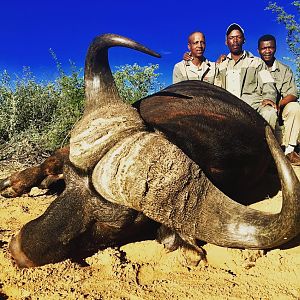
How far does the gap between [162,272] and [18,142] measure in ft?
15.0

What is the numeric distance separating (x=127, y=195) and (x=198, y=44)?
4.63 meters

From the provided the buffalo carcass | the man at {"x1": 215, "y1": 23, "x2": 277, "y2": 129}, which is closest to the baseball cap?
the man at {"x1": 215, "y1": 23, "x2": 277, "y2": 129}

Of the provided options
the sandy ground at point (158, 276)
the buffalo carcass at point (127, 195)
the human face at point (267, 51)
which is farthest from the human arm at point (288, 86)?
the sandy ground at point (158, 276)

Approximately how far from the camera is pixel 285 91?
250 inches

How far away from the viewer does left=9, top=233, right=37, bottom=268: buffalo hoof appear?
2.59 m

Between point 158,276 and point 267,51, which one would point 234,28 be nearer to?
point 267,51

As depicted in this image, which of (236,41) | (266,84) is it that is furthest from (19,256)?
(236,41)

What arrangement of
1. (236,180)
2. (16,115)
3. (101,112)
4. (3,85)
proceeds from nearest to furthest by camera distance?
(101,112) < (236,180) < (16,115) < (3,85)

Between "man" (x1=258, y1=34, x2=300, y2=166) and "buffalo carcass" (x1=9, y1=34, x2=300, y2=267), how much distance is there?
2966 millimetres

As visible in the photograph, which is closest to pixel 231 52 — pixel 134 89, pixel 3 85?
pixel 134 89

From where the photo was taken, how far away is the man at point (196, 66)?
6.41 meters

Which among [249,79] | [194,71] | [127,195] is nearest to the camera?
[127,195]

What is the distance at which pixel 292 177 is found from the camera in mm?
2061

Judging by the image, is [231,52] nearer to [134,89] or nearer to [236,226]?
[134,89]
